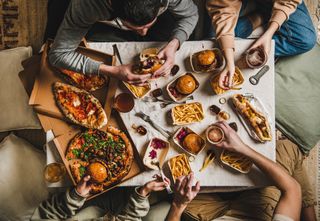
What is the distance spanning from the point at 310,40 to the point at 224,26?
2.02 ft

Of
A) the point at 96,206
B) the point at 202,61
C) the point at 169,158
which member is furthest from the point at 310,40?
the point at 96,206

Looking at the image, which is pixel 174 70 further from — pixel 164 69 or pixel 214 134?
pixel 214 134

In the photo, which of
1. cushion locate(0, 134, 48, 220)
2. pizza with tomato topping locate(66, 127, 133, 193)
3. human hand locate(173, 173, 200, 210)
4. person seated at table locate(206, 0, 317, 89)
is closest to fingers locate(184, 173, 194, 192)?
human hand locate(173, 173, 200, 210)

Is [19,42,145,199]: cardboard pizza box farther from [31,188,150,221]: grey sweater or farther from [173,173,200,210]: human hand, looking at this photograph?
[173,173,200,210]: human hand

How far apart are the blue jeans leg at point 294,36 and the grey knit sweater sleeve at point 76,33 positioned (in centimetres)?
115

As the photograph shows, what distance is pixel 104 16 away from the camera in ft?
5.71

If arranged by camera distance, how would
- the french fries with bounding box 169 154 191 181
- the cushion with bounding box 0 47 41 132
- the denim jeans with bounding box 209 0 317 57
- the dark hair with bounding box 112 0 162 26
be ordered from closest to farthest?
the dark hair with bounding box 112 0 162 26 → the french fries with bounding box 169 154 191 181 → the denim jeans with bounding box 209 0 317 57 → the cushion with bounding box 0 47 41 132

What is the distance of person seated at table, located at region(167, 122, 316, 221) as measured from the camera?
2.02 metres

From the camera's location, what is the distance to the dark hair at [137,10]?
1.47m

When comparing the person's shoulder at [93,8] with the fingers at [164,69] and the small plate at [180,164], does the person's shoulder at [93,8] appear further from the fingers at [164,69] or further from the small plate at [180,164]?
the small plate at [180,164]

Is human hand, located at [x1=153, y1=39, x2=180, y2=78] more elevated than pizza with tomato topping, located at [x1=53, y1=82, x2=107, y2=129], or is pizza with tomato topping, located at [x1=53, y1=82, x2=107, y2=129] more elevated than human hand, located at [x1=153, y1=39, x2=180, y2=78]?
human hand, located at [x1=153, y1=39, x2=180, y2=78]

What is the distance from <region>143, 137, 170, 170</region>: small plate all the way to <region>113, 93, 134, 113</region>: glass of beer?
9.3 inches

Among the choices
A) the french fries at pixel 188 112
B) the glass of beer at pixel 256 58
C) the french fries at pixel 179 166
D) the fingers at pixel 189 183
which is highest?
the glass of beer at pixel 256 58

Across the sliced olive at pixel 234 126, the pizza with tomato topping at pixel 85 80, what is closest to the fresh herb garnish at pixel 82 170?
the pizza with tomato topping at pixel 85 80
